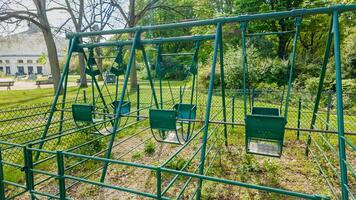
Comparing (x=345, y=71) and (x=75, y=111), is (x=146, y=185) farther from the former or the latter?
(x=345, y=71)

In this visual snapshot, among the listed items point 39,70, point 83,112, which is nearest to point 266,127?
point 83,112

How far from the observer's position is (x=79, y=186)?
3777mm

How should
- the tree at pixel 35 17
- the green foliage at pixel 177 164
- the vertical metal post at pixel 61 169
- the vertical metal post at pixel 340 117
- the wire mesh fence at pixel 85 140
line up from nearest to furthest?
the vertical metal post at pixel 340 117, the vertical metal post at pixel 61 169, the wire mesh fence at pixel 85 140, the green foliage at pixel 177 164, the tree at pixel 35 17

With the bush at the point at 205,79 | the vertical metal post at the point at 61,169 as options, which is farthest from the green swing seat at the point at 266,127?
the bush at the point at 205,79

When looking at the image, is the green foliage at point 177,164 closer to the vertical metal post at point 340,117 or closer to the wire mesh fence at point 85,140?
the wire mesh fence at point 85,140

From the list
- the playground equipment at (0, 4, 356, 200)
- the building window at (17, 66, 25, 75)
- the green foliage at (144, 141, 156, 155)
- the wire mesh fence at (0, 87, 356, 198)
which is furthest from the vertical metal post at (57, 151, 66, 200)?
the building window at (17, 66, 25, 75)

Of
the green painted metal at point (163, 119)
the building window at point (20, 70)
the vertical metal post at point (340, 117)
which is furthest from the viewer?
the building window at point (20, 70)

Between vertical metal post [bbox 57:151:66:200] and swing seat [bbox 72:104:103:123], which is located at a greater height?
swing seat [bbox 72:104:103:123]

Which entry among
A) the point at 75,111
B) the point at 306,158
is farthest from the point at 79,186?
the point at 306,158

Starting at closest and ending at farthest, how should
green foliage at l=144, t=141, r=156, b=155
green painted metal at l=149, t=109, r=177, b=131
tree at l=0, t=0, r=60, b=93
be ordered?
green painted metal at l=149, t=109, r=177, b=131, green foliage at l=144, t=141, r=156, b=155, tree at l=0, t=0, r=60, b=93

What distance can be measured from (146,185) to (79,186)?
1099 mm

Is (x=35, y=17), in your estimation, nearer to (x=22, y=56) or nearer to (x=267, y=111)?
(x=267, y=111)

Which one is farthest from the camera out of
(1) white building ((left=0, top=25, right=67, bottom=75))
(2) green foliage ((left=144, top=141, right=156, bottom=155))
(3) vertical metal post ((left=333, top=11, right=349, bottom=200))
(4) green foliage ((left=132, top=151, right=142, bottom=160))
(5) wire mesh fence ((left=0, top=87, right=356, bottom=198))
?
(1) white building ((left=0, top=25, right=67, bottom=75))

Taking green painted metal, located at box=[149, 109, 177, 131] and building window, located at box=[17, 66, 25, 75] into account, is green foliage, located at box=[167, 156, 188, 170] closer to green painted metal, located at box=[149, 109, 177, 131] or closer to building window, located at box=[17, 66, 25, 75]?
green painted metal, located at box=[149, 109, 177, 131]
